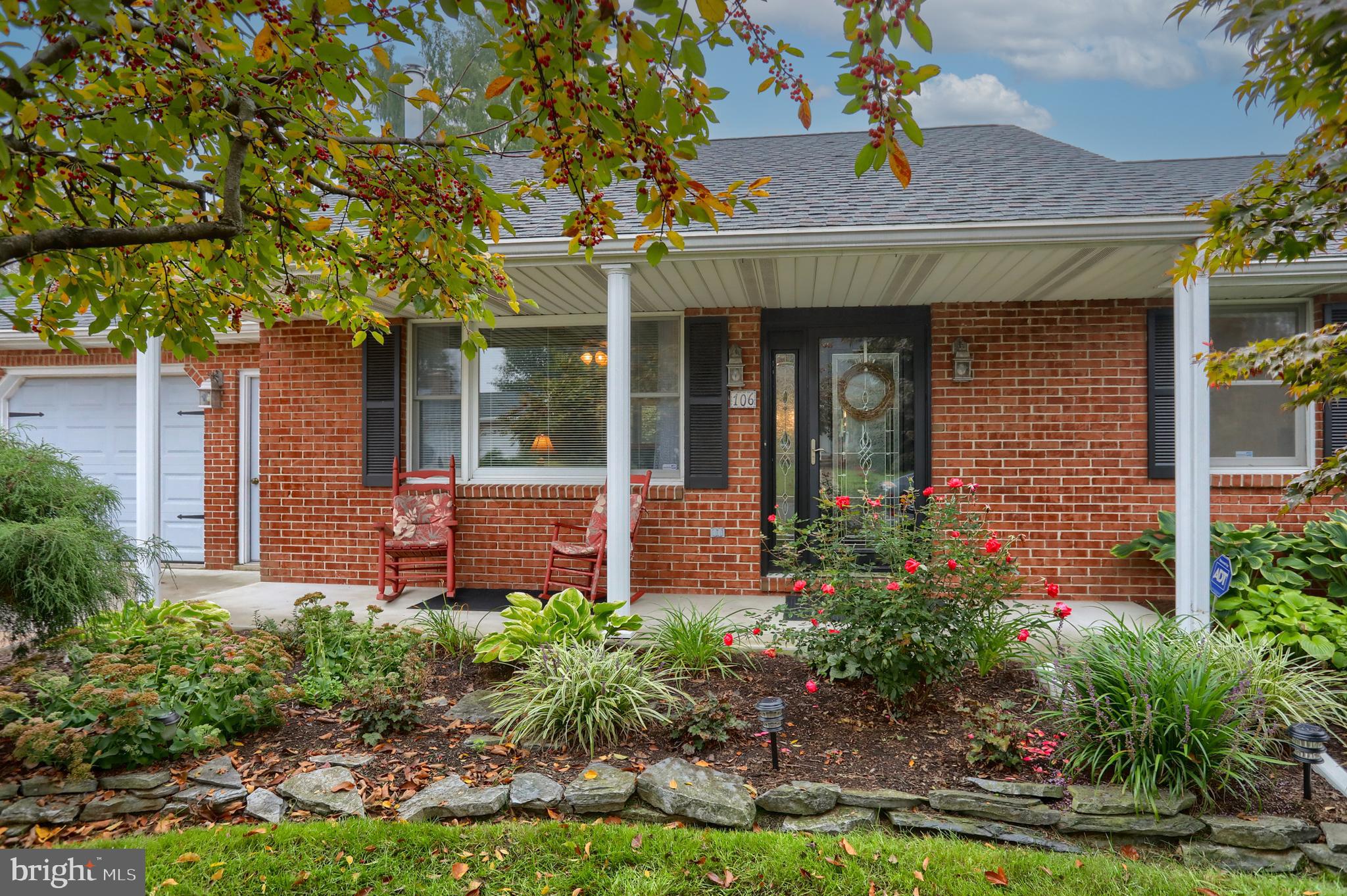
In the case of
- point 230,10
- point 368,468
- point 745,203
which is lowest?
point 368,468

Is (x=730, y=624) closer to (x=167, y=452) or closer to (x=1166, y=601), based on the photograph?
(x=1166, y=601)

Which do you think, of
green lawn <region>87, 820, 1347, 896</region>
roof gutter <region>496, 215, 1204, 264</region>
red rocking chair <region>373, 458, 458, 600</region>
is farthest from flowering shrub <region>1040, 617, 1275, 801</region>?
red rocking chair <region>373, 458, 458, 600</region>

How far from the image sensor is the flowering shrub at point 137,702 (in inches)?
105

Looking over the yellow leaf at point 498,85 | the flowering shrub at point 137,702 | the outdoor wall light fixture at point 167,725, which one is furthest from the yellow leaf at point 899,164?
the outdoor wall light fixture at point 167,725

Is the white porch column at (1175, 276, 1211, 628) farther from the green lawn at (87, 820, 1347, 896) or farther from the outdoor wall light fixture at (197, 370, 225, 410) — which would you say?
the outdoor wall light fixture at (197, 370, 225, 410)

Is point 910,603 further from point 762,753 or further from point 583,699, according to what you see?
point 583,699

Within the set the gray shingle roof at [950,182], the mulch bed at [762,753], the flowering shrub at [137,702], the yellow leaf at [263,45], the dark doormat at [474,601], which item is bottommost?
the mulch bed at [762,753]

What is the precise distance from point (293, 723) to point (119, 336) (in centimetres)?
180

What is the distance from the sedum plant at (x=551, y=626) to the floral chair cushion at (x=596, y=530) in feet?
3.32

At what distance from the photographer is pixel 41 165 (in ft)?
6.17

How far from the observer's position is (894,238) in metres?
3.99

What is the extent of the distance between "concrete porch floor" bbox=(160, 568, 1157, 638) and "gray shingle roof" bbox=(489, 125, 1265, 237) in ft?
7.80

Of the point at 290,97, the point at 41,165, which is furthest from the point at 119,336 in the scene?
the point at 290,97

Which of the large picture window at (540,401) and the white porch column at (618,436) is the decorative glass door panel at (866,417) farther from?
the white porch column at (618,436)
